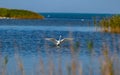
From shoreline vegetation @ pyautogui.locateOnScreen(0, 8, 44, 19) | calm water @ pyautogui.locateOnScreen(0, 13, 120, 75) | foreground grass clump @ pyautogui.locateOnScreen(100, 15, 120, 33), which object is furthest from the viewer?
shoreline vegetation @ pyautogui.locateOnScreen(0, 8, 44, 19)

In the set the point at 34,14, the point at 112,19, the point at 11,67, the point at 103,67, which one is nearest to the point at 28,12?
the point at 34,14

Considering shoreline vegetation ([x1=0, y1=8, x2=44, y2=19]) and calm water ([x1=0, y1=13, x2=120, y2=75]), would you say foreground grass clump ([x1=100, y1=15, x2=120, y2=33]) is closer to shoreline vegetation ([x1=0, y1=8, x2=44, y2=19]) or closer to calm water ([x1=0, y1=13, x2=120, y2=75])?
calm water ([x1=0, y1=13, x2=120, y2=75])

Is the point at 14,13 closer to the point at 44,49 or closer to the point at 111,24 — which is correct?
the point at 111,24

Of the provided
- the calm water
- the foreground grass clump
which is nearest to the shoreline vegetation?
the calm water

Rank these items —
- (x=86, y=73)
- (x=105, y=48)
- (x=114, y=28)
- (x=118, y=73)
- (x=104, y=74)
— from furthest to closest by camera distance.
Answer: (x=114, y=28)
(x=86, y=73)
(x=118, y=73)
(x=105, y=48)
(x=104, y=74)

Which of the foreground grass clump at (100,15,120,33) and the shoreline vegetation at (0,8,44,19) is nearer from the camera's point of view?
the foreground grass clump at (100,15,120,33)

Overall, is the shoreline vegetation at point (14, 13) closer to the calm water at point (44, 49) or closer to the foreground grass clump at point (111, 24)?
the calm water at point (44, 49)

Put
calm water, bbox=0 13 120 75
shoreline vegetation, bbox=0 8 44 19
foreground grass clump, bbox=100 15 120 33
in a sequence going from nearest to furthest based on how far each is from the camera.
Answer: calm water, bbox=0 13 120 75 < foreground grass clump, bbox=100 15 120 33 < shoreline vegetation, bbox=0 8 44 19

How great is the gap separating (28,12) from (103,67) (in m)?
70.9

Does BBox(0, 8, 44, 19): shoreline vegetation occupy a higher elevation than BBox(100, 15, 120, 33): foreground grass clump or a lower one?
lower

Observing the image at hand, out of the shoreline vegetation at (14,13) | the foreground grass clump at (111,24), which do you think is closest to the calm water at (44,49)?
the foreground grass clump at (111,24)

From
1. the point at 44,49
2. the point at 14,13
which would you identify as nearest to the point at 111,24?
the point at 44,49

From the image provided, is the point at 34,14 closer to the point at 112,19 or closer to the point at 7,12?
the point at 7,12

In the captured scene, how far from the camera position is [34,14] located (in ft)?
263
